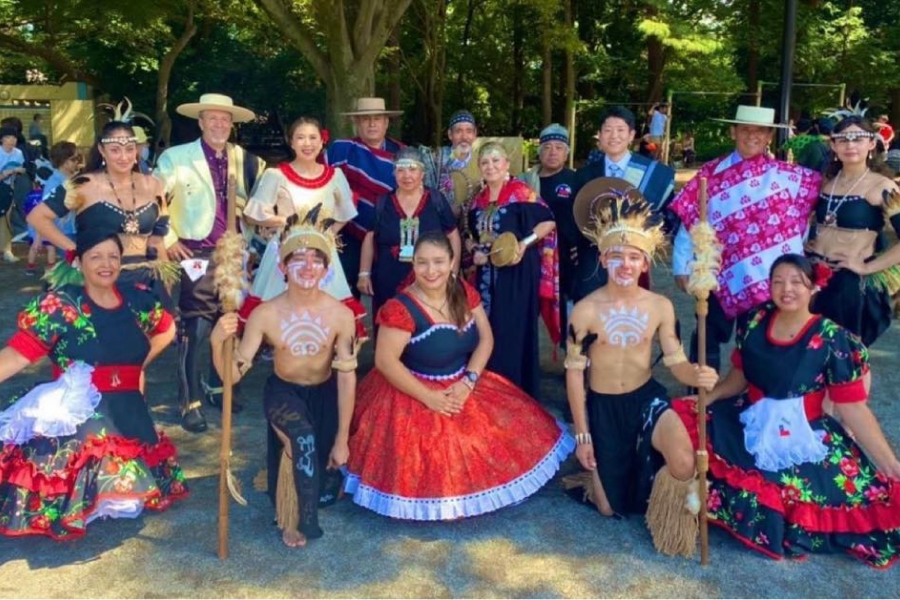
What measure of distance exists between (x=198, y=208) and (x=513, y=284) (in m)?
1.90

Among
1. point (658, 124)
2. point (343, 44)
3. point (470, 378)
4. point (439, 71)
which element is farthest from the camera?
point (439, 71)

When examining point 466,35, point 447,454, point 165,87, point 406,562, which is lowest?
point 406,562

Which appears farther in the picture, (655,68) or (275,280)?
(655,68)

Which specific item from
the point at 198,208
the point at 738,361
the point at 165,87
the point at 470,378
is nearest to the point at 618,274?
the point at 738,361

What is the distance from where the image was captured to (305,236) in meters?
3.64

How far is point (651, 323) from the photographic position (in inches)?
147

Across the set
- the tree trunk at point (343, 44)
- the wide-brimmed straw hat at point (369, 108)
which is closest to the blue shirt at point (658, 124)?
the tree trunk at point (343, 44)

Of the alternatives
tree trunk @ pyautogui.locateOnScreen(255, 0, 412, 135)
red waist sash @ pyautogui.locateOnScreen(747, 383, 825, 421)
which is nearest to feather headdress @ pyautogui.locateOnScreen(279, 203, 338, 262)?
red waist sash @ pyautogui.locateOnScreen(747, 383, 825, 421)

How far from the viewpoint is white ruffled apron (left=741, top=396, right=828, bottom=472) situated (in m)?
3.43

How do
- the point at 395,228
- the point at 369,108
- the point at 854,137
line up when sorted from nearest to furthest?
the point at 854,137, the point at 395,228, the point at 369,108

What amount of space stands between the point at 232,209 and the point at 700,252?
195 cm

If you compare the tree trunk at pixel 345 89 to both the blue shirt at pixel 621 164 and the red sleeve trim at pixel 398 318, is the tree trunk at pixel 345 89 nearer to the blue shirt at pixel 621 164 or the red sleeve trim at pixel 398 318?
the blue shirt at pixel 621 164

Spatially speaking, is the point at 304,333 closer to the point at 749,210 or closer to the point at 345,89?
the point at 749,210

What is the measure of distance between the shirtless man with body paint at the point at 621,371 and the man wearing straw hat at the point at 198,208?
225 centimetres
